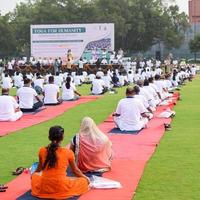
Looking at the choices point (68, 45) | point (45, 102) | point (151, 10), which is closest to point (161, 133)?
point (45, 102)

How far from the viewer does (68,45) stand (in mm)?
43031

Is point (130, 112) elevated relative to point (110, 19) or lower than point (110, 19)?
lower

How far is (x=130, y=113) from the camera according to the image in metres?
11.9

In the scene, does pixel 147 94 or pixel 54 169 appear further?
pixel 147 94

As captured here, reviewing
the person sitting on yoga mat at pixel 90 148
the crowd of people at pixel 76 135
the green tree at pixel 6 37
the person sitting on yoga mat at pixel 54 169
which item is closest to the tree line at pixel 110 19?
the green tree at pixel 6 37

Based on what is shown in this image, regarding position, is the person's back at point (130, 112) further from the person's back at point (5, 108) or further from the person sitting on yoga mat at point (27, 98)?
the person sitting on yoga mat at point (27, 98)

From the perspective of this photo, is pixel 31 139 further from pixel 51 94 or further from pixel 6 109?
pixel 51 94

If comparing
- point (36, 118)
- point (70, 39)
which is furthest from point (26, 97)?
point (70, 39)

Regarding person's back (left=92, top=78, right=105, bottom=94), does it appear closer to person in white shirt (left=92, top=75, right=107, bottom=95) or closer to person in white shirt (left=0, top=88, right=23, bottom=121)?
person in white shirt (left=92, top=75, right=107, bottom=95)

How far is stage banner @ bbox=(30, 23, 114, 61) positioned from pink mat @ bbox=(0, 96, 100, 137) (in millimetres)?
22909

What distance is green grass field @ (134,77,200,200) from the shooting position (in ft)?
22.3

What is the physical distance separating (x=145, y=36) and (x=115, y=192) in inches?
2385

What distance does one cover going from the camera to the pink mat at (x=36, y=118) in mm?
12891

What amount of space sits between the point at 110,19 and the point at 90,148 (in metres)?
54.1
